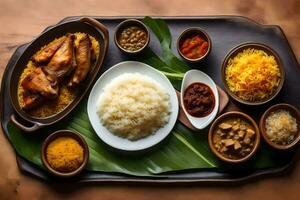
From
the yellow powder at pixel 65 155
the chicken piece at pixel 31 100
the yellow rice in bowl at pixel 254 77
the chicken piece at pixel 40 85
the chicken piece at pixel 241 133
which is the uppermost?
the yellow rice in bowl at pixel 254 77

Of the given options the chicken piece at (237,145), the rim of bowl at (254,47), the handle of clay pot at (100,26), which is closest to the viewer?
the chicken piece at (237,145)

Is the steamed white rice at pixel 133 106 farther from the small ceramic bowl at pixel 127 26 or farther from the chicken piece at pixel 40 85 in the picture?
the chicken piece at pixel 40 85

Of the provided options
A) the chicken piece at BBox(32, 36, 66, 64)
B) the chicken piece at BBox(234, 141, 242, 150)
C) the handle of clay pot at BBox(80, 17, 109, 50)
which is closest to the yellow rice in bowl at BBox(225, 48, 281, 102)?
the chicken piece at BBox(234, 141, 242, 150)

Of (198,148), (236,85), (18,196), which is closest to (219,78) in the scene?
(236,85)

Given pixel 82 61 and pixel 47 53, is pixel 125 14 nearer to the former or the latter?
pixel 82 61

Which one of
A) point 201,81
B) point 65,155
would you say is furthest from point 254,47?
point 65,155

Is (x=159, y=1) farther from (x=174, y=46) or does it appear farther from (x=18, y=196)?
(x=18, y=196)

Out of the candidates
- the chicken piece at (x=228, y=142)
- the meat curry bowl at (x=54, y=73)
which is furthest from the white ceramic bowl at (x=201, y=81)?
the meat curry bowl at (x=54, y=73)
